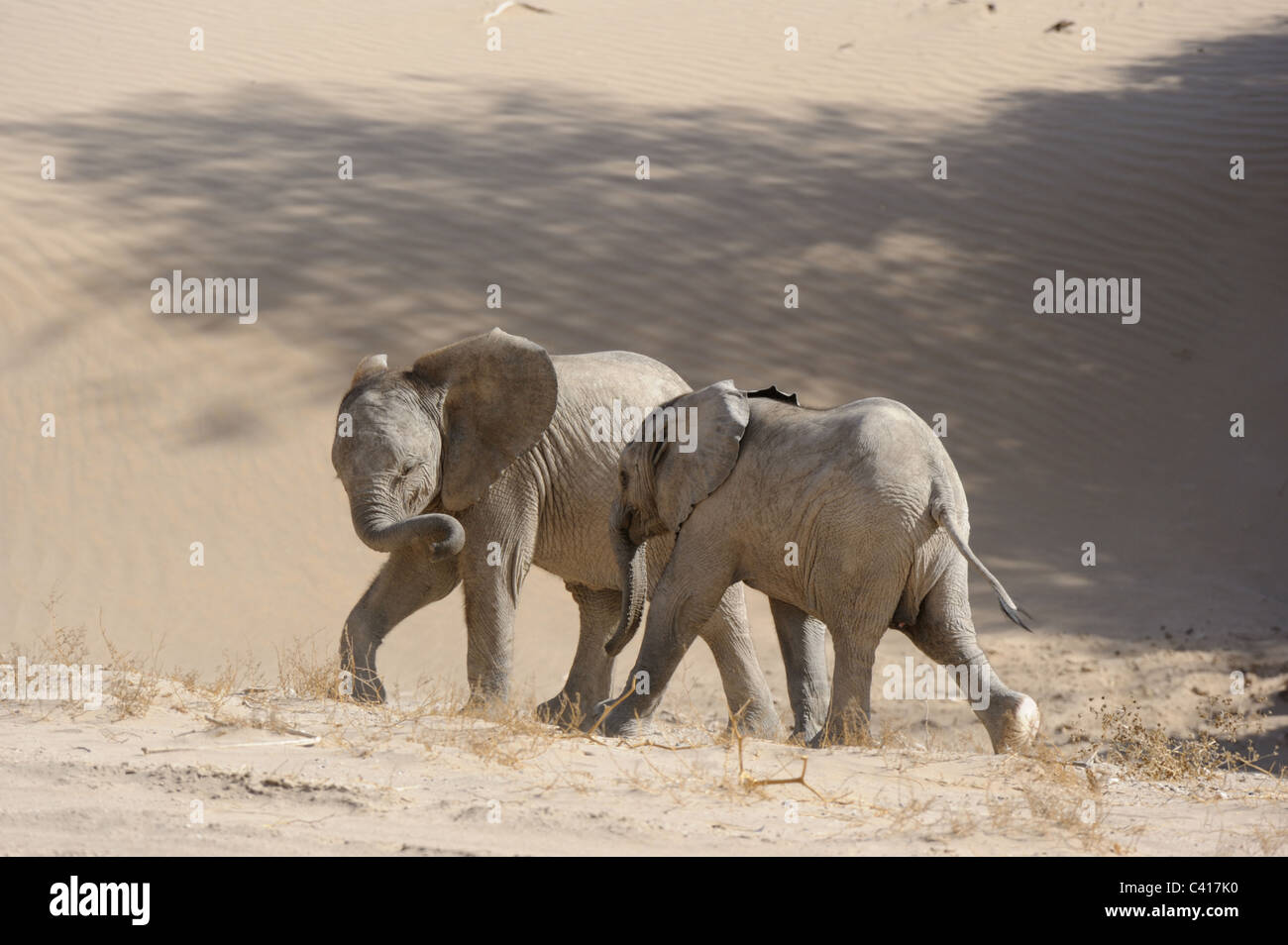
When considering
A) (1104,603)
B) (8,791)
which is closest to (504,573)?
(8,791)

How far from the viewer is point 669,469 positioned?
6125mm

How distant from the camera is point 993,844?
407 centimetres

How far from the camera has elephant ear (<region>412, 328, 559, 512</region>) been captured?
6.82m

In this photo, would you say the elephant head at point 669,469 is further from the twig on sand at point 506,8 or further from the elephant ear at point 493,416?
the twig on sand at point 506,8

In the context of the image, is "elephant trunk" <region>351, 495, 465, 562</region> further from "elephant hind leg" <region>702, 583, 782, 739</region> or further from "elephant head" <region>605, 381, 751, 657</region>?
"elephant hind leg" <region>702, 583, 782, 739</region>

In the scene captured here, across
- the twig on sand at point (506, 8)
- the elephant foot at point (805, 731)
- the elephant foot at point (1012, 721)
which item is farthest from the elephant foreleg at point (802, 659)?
the twig on sand at point (506, 8)

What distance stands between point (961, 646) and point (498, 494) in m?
2.33

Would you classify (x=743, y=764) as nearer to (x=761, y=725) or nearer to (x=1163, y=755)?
(x=1163, y=755)

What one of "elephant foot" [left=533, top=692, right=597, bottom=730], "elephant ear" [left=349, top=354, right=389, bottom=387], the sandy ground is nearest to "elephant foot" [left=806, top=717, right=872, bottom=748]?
the sandy ground

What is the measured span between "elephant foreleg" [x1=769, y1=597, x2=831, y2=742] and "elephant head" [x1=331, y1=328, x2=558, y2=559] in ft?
4.98

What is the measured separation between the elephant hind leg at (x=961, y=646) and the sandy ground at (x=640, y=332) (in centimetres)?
48

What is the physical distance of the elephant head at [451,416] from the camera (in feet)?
21.5

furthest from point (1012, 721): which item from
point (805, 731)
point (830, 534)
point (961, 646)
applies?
point (805, 731)

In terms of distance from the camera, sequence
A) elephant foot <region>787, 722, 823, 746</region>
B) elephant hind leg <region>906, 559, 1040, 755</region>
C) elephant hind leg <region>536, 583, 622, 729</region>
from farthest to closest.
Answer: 1. elephant hind leg <region>536, 583, 622, 729</region>
2. elephant foot <region>787, 722, 823, 746</region>
3. elephant hind leg <region>906, 559, 1040, 755</region>
